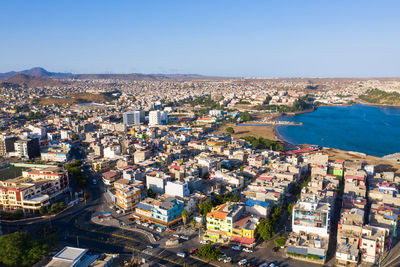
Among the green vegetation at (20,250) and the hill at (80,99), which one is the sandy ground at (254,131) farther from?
the hill at (80,99)

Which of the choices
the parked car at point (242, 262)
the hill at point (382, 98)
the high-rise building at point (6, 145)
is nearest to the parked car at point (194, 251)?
the parked car at point (242, 262)

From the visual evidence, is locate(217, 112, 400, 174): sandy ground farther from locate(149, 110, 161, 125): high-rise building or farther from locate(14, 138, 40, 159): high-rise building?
locate(14, 138, 40, 159): high-rise building

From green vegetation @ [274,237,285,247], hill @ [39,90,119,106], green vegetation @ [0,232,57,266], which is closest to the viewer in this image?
green vegetation @ [0,232,57,266]

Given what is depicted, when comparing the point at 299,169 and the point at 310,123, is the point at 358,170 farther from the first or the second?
the point at 310,123

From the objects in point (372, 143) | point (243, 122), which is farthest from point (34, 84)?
point (372, 143)

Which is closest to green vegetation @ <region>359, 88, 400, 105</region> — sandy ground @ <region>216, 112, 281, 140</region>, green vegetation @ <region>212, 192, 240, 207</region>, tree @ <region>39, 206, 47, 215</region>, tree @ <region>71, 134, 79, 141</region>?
sandy ground @ <region>216, 112, 281, 140</region>

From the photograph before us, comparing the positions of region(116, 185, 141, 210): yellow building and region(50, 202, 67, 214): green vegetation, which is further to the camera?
region(116, 185, 141, 210): yellow building
